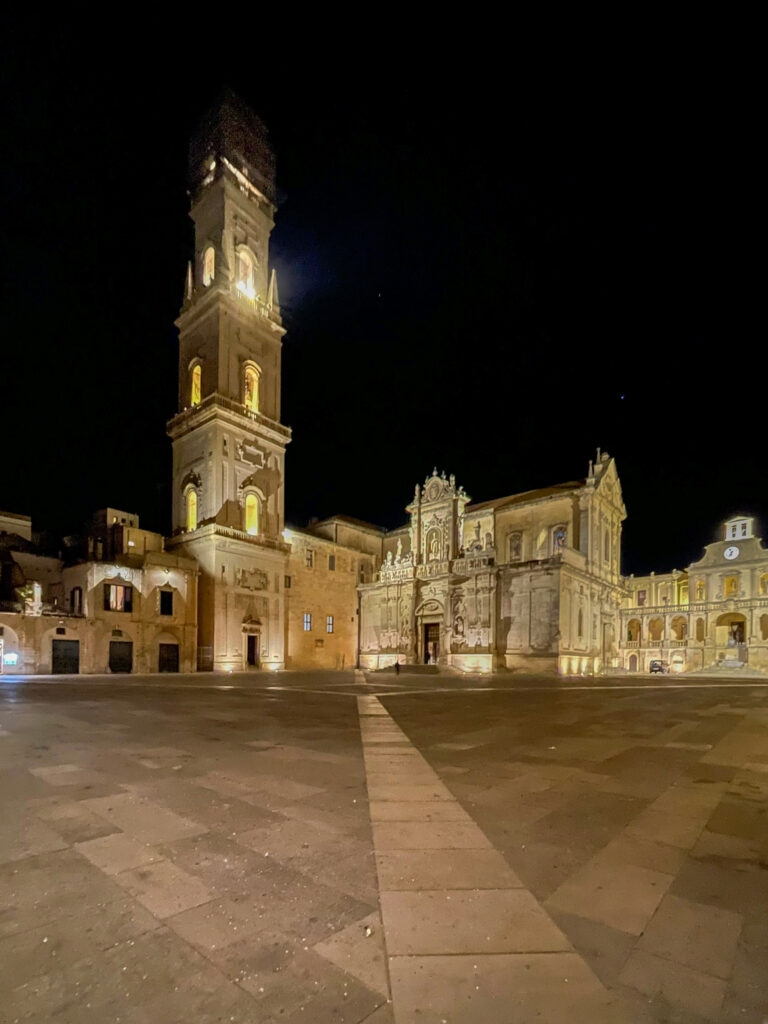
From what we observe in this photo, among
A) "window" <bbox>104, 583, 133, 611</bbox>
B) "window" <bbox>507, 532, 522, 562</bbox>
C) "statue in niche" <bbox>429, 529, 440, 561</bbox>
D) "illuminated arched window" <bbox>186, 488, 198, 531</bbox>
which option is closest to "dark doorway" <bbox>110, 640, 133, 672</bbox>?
"window" <bbox>104, 583, 133, 611</bbox>

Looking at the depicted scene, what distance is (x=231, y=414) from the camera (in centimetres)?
4100

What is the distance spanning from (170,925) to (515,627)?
1611 inches

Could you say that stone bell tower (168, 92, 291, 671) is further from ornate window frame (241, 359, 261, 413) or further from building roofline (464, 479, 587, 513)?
building roofline (464, 479, 587, 513)

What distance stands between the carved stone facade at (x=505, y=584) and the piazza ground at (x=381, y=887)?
33.9m

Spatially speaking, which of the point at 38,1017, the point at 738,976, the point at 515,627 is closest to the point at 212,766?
the point at 38,1017

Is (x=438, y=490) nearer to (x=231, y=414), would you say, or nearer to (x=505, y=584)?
(x=505, y=584)

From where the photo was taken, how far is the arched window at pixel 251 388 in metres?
44.5

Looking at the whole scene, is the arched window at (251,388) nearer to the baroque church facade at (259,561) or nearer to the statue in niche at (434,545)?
the baroque church facade at (259,561)

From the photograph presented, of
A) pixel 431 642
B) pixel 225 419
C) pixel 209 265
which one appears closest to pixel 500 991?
pixel 225 419

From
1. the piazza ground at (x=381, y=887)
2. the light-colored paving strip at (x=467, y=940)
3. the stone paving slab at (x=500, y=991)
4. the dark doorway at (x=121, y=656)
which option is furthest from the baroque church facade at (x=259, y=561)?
the stone paving slab at (x=500, y=991)

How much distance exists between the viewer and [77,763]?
702 cm

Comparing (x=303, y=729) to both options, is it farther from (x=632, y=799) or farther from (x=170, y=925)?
(x=170, y=925)

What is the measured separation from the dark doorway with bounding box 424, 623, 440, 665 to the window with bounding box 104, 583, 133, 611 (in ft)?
79.8

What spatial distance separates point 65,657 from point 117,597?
4.54 meters
